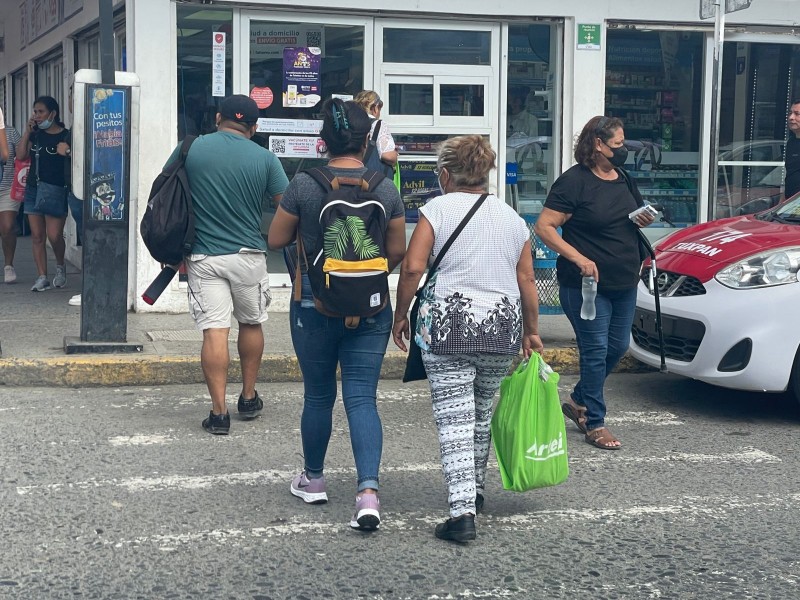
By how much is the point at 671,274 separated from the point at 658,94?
4554 mm

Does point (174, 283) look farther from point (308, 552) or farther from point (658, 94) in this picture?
point (308, 552)

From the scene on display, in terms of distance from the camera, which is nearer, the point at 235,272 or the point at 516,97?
the point at 235,272

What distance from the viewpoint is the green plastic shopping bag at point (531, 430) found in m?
4.86

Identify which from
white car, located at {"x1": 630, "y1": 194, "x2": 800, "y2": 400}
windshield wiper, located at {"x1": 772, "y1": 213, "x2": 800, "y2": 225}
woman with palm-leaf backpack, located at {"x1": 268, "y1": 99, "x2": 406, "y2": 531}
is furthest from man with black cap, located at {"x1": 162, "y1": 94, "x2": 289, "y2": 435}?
windshield wiper, located at {"x1": 772, "y1": 213, "x2": 800, "y2": 225}

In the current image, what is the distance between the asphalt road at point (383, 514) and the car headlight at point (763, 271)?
828 millimetres

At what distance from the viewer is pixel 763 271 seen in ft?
22.5

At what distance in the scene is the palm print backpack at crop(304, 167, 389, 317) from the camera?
462 centimetres

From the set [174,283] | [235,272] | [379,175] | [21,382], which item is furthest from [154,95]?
[379,175]

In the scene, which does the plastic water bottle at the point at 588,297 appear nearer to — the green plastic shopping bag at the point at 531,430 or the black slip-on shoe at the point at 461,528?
the green plastic shopping bag at the point at 531,430

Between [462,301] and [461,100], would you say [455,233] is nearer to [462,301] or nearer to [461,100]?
[462,301]

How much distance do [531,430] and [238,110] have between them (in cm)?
258

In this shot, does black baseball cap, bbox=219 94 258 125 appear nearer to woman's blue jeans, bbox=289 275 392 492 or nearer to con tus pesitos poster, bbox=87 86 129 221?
con tus pesitos poster, bbox=87 86 129 221

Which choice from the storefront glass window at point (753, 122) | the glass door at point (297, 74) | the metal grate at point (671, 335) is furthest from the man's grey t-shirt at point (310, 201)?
the storefront glass window at point (753, 122)

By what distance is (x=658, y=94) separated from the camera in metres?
11.4
